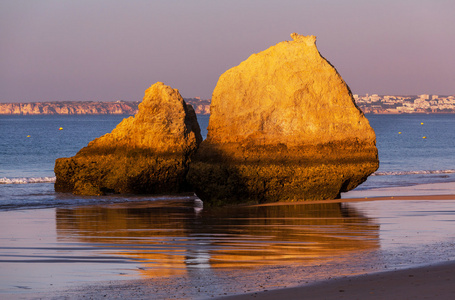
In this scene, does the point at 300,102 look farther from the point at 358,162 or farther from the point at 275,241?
the point at 275,241

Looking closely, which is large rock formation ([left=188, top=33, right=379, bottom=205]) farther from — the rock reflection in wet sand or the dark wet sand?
the dark wet sand

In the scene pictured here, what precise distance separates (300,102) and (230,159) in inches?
101

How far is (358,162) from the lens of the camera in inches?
795

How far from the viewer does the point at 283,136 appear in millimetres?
20172

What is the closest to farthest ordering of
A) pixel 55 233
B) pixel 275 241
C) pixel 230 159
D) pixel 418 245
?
pixel 418 245
pixel 275 241
pixel 55 233
pixel 230 159

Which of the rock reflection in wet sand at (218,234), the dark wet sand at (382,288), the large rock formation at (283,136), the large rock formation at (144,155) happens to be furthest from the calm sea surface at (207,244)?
the large rock formation at (144,155)

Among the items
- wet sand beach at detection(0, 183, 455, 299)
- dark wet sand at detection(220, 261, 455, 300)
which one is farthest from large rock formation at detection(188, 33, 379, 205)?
dark wet sand at detection(220, 261, 455, 300)

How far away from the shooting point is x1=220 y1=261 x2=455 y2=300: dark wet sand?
8.38 m

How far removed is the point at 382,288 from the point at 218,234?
5.95 meters

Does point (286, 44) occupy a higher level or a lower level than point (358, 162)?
higher

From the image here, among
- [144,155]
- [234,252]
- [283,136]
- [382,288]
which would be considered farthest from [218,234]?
[144,155]

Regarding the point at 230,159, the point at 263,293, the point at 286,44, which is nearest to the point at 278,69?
the point at 286,44

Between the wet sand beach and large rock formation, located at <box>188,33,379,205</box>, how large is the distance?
0.96 m

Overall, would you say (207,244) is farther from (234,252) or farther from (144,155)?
(144,155)
